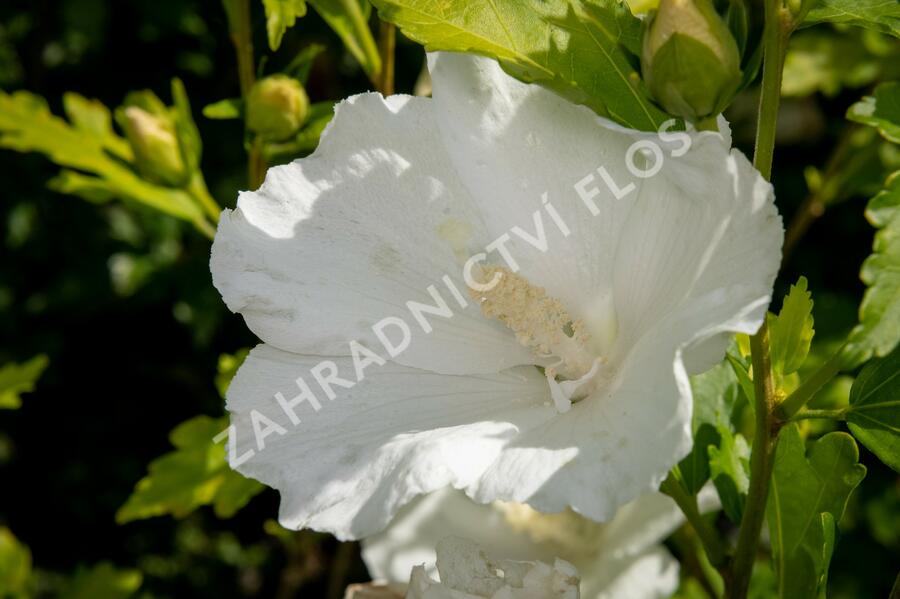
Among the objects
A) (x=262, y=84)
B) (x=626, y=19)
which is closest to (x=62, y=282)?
(x=262, y=84)

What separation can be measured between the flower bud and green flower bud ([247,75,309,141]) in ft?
0.77

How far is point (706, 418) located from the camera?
146 centimetres

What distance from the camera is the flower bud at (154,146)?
186cm

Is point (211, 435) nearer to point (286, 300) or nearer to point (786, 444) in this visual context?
point (286, 300)

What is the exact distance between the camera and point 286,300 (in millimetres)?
1305

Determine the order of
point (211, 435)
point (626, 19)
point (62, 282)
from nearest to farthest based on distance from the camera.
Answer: point (626, 19), point (211, 435), point (62, 282)

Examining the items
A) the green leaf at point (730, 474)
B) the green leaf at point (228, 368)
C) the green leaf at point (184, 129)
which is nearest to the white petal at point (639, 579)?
the green leaf at point (730, 474)

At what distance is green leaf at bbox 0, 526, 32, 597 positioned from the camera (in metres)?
2.20

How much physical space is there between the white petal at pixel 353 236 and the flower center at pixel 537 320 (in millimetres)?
50

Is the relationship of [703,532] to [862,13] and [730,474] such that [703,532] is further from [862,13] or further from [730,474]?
[862,13]

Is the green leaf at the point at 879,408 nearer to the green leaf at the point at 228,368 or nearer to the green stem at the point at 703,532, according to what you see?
the green stem at the point at 703,532

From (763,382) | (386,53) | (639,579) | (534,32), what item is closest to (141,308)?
(386,53)

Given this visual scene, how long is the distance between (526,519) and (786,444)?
51cm

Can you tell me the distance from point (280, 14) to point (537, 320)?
0.55 metres
